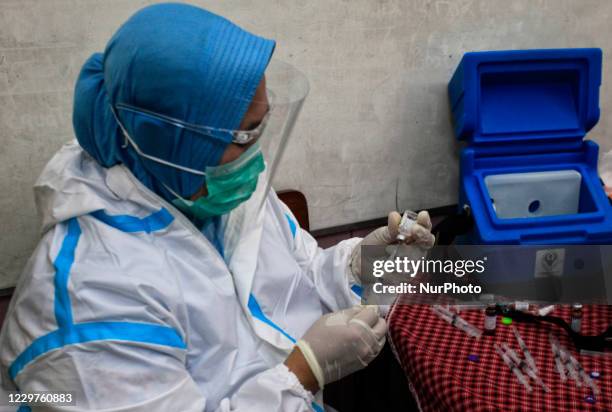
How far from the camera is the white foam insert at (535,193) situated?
1.75 m

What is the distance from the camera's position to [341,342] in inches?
40.8

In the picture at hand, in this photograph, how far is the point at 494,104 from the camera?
1.73 meters

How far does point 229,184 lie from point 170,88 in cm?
23

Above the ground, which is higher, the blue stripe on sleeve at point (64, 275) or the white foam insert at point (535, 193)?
the blue stripe on sleeve at point (64, 275)

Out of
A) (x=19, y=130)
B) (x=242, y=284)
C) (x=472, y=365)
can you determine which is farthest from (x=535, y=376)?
(x=19, y=130)

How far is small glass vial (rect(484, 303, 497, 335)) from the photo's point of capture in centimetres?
118

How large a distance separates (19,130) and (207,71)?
839 mm

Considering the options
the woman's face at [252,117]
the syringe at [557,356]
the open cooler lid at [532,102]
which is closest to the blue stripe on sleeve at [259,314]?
the woman's face at [252,117]

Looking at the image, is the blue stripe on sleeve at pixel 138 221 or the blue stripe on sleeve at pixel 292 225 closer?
the blue stripe on sleeve at pixel 138 221

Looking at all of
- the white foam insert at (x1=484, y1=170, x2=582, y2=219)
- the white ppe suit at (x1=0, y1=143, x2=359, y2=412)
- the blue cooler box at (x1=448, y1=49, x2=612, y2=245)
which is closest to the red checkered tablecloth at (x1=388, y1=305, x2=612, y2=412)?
the white ppe suit at (x1=0, y1=143, x2=359, y2=412)

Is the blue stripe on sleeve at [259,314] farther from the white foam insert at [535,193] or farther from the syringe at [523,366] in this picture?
the white foam insert at [535,193]

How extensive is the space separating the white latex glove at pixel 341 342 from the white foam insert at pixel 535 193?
0.88 m

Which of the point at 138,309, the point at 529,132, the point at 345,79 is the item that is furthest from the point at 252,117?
the point at 529,132

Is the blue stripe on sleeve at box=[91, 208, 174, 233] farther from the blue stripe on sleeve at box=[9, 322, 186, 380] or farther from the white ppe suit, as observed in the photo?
the blue stripe on sleeve at box=[9, 322, 186, 380]
